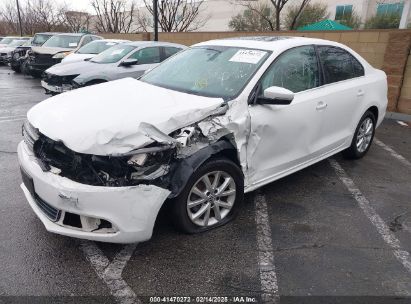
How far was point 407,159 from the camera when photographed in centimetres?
549

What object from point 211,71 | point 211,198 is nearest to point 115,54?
point 211,71

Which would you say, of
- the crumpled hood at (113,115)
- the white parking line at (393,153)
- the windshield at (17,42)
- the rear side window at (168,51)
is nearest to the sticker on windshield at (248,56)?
the crumpled hood at (113,115)

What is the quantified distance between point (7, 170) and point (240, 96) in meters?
3.21

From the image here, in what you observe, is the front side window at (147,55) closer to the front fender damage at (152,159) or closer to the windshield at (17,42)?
the front fender damage at (152,159)

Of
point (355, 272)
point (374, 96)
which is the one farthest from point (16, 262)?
point (374, 96)

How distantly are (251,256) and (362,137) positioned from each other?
3058 millimetres

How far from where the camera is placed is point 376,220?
367 cm

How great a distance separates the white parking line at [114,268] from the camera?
2.57m

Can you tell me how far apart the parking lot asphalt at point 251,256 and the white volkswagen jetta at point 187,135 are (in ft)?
0.94

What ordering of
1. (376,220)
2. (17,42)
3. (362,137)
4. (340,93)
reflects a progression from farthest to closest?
(17,42)
(362,137)
(340,93)
(376,220)

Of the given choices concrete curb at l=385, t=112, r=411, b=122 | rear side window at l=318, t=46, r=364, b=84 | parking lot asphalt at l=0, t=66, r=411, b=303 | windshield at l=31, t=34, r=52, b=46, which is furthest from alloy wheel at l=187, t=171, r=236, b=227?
windshield at l=31, t=34, r=52, b=46

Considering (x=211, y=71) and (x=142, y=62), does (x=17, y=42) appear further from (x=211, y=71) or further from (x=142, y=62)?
(x=211, y=71)

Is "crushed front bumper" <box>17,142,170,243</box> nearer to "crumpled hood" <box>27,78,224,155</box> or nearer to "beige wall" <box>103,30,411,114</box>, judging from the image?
"crumpled hood" <box>27,78,224,155</box>

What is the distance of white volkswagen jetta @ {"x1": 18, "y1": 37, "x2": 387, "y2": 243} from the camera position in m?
2.66
